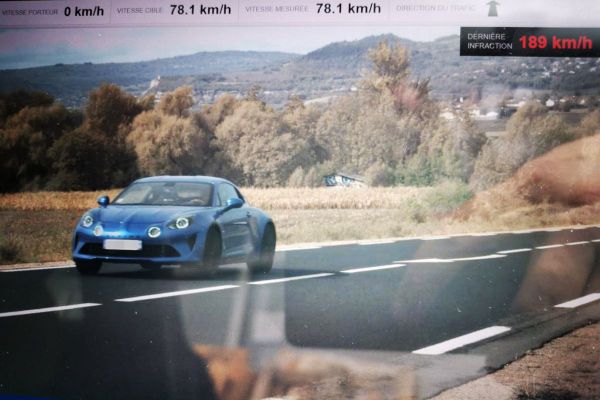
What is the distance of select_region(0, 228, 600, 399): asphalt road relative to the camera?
3.99m

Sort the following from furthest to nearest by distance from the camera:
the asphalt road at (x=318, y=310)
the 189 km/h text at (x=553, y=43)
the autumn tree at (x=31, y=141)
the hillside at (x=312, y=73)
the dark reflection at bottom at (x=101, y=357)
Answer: the autumn tree at (x=31, y=141) < the hillside at (x=312, y=73) < the 189 km/h text at (x=553, y=43) < the asphalt road at (x=318, y=310) < the dark reflection at bottom at (x=101, y=357)

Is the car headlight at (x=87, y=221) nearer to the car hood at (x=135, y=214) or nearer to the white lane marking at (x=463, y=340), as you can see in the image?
the car hood at (x=135, y=214)

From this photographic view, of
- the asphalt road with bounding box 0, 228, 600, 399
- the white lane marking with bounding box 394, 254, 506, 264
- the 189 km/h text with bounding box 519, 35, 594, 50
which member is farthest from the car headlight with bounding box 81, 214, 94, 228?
the 189 km/h text with bounding box 519, 35, 594, 50

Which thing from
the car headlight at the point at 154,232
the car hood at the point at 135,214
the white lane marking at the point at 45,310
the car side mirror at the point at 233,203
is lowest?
the white lane marking at the point at 45,310

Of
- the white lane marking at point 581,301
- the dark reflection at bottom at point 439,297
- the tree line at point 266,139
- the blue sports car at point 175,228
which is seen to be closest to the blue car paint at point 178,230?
the blue sports car at point 175,228

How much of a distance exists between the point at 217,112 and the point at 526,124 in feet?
5.33

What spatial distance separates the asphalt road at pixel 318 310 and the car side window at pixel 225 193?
14.1 inches

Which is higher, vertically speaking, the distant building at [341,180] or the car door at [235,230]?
the distant building at [341,180]

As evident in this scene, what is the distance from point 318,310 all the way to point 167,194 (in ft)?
3.45

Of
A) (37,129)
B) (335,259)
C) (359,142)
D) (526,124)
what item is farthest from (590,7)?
(37,129)

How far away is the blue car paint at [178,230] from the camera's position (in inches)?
187

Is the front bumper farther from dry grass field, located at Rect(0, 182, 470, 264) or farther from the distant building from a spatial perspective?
the distant building

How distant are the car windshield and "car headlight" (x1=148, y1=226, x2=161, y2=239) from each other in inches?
5.3

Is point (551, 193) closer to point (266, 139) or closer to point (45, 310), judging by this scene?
point (266, 139)
